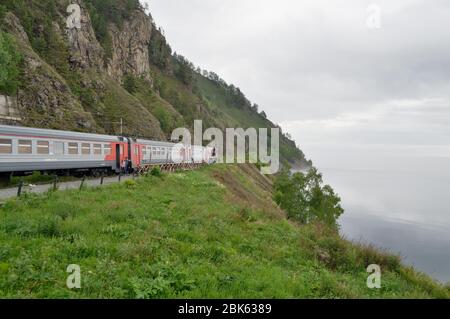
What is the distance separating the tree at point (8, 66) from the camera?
4241cm

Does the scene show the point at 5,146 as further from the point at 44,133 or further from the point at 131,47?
the point at 131,47

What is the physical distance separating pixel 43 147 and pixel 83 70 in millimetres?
50919

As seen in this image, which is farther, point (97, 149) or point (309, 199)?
point (309, 199)

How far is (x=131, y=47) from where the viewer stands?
341 ft

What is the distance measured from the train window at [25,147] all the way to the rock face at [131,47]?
72135 millimetres

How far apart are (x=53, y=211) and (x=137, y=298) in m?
7.48

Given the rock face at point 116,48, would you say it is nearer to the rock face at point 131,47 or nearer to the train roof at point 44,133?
the rock face at point 131,47

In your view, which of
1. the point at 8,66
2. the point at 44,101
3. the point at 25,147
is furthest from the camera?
the point at 44,101
